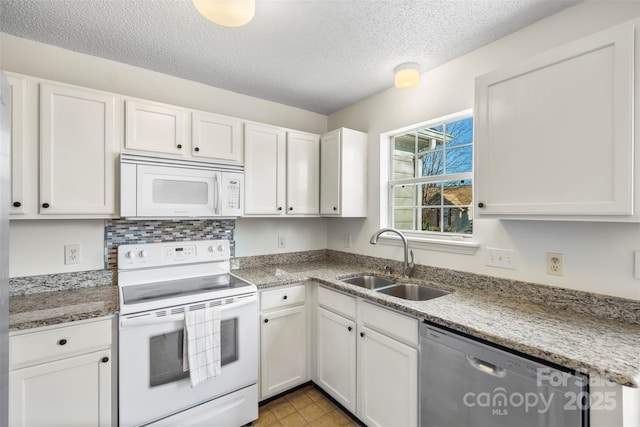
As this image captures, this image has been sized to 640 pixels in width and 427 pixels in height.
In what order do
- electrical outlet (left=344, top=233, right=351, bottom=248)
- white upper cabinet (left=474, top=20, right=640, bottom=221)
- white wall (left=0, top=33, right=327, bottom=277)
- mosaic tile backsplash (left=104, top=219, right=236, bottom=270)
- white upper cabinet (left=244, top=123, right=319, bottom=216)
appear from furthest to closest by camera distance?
1. electrical outlet (left=344, top=233, right=351, bottom=248)
2. white upper cabinet (left=244, top=123, right=319, bottom=216)
3. mosaic tile backsplash (left=104, top=219, right=236, bottom=270)
4. white wall (left=0, top=33, right=327, bottom=277)
5. white upper cabinet (left=474, top=20, right=640, bottom=221)

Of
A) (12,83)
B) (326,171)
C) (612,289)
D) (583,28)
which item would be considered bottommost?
(612,289)

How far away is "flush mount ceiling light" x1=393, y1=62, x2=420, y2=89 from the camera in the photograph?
194 centimetres

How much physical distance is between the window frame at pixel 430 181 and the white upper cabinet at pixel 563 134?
0.41 metres

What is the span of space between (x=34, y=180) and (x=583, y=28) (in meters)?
2.97

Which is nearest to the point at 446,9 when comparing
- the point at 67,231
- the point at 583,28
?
the point at 583,28

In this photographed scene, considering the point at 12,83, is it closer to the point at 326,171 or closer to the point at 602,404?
the point at 326,171

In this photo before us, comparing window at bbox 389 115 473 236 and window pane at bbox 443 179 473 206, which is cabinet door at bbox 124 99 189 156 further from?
window pane at bbox 443 179 473 206

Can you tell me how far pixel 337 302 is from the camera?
6.62ft

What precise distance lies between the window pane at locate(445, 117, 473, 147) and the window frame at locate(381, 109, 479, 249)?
0.18ft

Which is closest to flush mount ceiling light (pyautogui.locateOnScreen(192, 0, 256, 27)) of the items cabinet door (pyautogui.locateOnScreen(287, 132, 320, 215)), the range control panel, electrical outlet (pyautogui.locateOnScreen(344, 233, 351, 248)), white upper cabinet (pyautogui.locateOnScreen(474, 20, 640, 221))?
white upper cabinet (pyautogui.locateOnScreen(474, 20, 640, 221))

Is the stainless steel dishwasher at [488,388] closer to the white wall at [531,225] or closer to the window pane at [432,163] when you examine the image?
the white wall at [531,225]

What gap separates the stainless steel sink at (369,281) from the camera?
2.30m

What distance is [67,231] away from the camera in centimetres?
186

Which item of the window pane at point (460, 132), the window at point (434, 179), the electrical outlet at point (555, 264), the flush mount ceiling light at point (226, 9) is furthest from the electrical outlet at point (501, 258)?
the flush mount ceiling light at point (226, 9)
